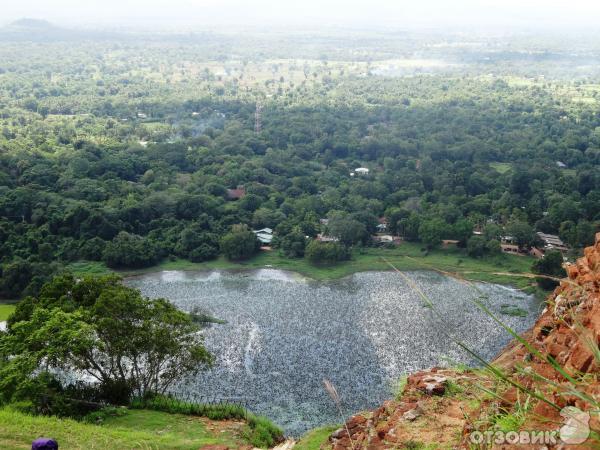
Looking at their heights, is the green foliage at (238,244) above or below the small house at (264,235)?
above

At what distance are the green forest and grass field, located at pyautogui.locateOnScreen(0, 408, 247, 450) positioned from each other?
14157 mm

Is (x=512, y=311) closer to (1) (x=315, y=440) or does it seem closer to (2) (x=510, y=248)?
(2) (x=510, y=248)

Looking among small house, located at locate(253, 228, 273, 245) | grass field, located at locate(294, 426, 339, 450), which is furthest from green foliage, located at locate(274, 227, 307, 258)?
grass field, located at locate(294, 426, 339, 450)

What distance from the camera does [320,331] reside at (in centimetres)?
2217

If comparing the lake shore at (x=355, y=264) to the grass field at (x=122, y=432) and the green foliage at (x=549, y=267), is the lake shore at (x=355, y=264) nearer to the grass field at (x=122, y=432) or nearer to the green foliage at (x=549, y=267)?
the green foliage at (x=549, y=267)

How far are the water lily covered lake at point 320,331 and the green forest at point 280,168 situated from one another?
327 centimetres

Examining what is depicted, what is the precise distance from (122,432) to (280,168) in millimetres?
32656

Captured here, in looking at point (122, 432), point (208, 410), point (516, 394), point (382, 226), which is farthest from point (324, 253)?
point (516, 394)

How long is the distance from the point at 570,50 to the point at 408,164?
10373cm

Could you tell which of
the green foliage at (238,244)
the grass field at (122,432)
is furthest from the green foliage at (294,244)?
the grass field at (122,432)

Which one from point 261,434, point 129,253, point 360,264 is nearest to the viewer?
point 261,434

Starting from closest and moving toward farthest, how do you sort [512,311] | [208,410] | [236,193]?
[208,410]
[512,311]
[236,193]

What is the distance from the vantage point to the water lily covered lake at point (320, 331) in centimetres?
1769

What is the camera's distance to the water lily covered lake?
17.7 m
